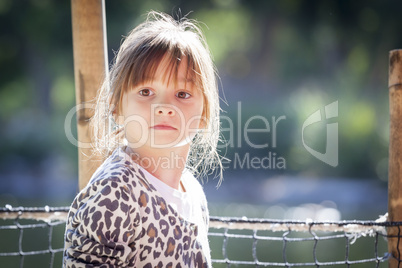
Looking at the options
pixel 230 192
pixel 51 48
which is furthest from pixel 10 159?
pixel 230 192

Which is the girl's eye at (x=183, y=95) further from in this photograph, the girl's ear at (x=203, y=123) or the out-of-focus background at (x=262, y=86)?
the out-of-focus background at (x=262, y=86)

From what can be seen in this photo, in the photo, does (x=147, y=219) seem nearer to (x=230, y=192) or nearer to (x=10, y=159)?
(x=230, y=192)

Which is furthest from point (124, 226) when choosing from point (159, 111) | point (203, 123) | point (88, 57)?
point (88, 57)

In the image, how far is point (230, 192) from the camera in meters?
10.3

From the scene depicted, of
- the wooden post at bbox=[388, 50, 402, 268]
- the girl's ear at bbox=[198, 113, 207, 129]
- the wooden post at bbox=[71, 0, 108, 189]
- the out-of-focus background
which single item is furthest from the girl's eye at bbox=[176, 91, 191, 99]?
the out-of-focus background

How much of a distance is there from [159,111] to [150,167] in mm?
129

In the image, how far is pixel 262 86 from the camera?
41.5 feet

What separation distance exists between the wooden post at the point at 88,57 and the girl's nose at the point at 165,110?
0.53 meters

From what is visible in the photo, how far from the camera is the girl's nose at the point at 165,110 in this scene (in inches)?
42.3

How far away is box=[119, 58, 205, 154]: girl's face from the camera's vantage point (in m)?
1.08

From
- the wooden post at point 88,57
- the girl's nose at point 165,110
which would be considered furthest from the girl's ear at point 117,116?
the wooden post at point 88,57

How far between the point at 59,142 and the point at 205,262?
444 inches

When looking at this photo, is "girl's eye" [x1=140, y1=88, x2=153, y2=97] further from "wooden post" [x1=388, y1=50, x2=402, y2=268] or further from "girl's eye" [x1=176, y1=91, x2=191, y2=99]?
"wooden post" [x1=388, y1=50, x2=402, y2=268]

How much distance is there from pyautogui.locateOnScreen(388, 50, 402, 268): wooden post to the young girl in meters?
0.66
